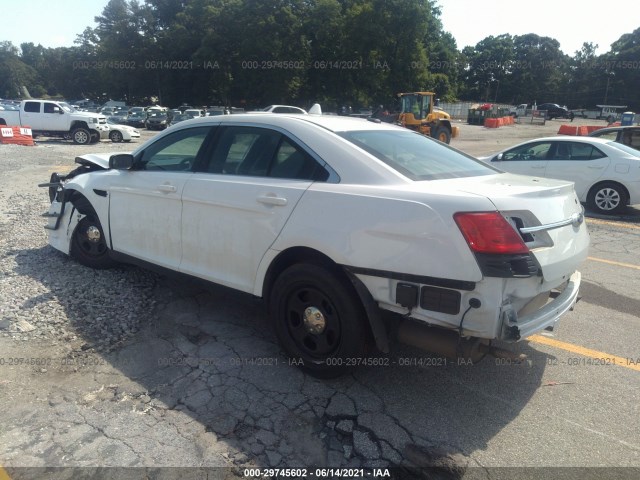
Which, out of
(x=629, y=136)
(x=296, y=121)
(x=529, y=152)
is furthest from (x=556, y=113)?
(x=296, y=121)

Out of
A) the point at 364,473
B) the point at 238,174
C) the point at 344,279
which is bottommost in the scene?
the point at 364,473

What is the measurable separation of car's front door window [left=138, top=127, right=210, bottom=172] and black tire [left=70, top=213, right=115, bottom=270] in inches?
41.3

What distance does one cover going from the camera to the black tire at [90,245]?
5117mm

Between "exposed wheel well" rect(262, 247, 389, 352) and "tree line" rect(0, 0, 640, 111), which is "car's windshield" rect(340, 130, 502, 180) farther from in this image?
"tree line" rect(0, 0, 640, 111)

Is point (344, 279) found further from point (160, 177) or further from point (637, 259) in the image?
point (637, 259)

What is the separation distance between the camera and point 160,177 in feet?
13.9

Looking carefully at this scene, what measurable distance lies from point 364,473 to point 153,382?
1619 millimetres

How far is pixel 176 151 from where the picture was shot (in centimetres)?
435

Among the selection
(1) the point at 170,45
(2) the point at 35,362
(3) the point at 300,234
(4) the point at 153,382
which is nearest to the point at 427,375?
(3) the point at 300,234

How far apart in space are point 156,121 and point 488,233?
3751 cm

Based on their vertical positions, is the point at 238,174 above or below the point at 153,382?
above

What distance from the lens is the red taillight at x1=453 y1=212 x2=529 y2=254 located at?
2.62 meters

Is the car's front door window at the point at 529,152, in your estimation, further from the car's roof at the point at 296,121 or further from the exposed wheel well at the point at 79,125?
the exposed wheel well at the point at 79,125

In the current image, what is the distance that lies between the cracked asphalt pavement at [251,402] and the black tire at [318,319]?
0.60ft
